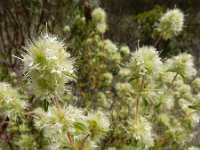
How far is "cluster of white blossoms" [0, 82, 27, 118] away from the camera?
131 centimetres

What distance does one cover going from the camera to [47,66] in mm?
1079

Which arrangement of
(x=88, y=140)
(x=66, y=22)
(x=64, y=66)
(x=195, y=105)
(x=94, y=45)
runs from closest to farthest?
(x=64, y=66)
(x=88, y=140)
(x=195, y=105)
(x=94, y=45)
(x=66, y=22)

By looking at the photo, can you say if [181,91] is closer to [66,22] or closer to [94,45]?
[94,45]

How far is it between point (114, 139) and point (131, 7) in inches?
211

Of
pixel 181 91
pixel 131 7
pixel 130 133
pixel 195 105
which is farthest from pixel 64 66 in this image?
pixel 131 7

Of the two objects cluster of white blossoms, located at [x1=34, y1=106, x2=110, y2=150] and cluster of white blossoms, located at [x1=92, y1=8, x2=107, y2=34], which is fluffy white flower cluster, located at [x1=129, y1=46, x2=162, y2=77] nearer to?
cluster of white blossoms, located at [x1=34, y1=106, x2=110, y2=150]

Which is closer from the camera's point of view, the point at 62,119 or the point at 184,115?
the point at 62,119

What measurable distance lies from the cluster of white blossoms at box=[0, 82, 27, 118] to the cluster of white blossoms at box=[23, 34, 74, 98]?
201 millimetres

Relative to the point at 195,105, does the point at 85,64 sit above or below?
above

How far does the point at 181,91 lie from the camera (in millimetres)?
2434

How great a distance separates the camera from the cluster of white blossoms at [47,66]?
3.54ft

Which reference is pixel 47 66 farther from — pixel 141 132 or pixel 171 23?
pixel 171 23

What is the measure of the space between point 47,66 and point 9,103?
1.10 feet

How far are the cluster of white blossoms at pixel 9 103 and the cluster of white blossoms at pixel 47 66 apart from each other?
201 mm
